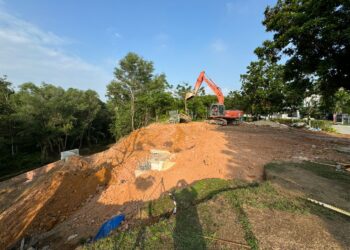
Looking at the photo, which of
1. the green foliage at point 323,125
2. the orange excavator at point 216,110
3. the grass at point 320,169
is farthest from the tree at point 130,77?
the grass at point 320,169

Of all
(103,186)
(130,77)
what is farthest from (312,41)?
(130,77)

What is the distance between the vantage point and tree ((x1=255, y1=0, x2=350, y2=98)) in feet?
18.0

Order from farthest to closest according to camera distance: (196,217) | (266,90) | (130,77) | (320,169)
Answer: (130,77)
(266,90)
(320,169)
(196,217)

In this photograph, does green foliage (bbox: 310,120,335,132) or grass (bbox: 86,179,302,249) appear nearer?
grass (bbox: 86,179,302,249)

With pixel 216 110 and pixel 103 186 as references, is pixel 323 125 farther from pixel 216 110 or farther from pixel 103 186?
pixel 103 186

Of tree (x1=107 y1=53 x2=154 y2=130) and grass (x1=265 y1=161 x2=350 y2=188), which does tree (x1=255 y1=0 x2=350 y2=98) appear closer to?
grass (x1=265 y1=161 x2=350 y2=188)

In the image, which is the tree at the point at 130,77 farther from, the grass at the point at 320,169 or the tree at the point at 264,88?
the grass at the point at 320,169

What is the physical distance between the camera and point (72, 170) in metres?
7.62

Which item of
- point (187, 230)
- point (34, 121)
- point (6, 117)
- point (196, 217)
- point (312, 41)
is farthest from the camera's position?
point (34, 121)

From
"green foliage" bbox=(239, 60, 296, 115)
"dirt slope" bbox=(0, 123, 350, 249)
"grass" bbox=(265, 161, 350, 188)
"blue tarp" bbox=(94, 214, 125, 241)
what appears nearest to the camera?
"blue tarp" bbox=(94, 214, 125, 241)

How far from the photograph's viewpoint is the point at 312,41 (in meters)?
6.26

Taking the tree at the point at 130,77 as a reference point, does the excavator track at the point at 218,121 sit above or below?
below

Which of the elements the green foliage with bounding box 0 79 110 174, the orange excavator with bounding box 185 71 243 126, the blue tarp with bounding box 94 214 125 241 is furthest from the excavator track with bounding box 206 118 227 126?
the green foliage with bounding box 0 79 110 174

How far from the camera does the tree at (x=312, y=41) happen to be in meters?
5.48
